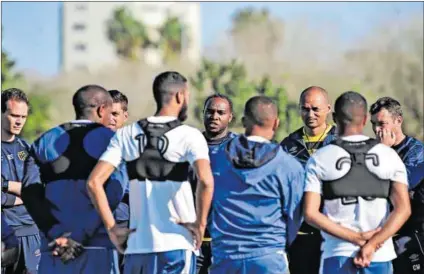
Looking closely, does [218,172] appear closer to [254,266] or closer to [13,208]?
[254,266]

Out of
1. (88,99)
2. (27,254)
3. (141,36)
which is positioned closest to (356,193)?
(88,99)

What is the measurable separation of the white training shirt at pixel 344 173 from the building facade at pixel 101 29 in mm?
66706

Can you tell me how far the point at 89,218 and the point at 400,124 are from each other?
9.62 feet

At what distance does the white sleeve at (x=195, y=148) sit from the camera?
7387 mm

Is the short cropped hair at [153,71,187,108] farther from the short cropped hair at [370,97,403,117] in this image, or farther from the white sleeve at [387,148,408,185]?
the short cropped hair at [370,97,403,117]

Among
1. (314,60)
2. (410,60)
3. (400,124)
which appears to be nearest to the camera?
(400,124)

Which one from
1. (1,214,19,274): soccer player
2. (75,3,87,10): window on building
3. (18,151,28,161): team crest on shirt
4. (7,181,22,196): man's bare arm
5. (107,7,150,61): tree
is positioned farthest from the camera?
(75,3,87,10): window on building

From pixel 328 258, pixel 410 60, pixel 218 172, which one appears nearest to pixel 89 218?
pixel 218 172

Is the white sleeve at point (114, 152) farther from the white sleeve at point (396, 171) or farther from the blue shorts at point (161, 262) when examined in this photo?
the white sleeve at point (396, 171)

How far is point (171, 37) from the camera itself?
256 ft

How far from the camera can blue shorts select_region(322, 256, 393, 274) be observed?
752cm

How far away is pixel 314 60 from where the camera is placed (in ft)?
243

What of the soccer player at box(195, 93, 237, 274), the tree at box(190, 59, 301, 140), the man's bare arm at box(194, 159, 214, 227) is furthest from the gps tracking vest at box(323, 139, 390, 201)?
the tree at box(190, 59, 301, 140)

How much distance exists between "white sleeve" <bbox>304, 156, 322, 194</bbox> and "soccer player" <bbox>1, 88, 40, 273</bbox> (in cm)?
285
